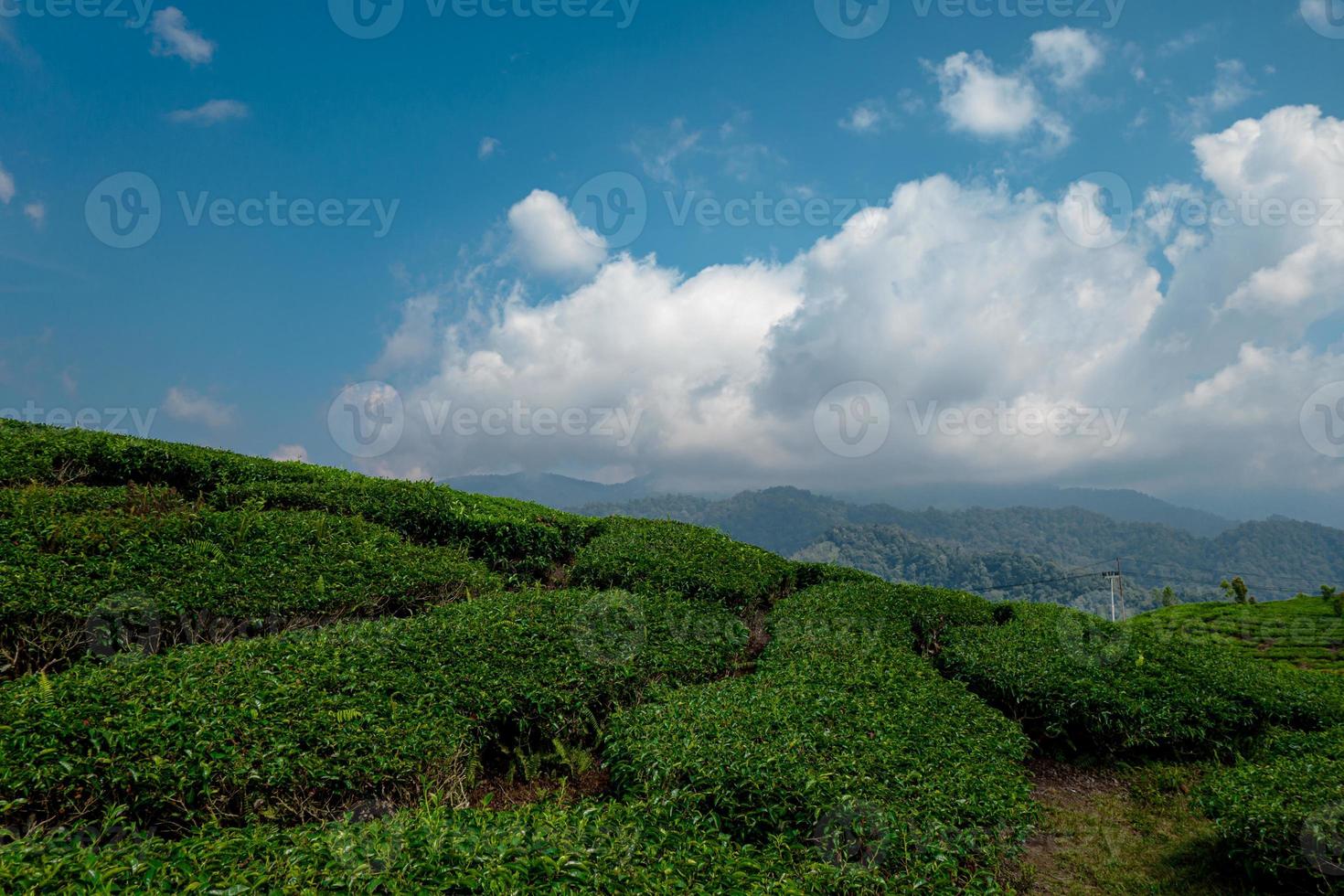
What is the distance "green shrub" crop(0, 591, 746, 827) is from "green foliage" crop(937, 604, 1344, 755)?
4.25m

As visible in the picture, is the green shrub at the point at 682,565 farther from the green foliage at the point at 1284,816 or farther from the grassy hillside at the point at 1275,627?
the grassy hillside at the point at 1275,627

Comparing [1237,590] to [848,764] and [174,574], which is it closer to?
[848,764]

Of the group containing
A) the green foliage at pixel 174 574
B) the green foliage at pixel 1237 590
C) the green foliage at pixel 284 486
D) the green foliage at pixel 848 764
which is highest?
the green foliage at pixel 284 486

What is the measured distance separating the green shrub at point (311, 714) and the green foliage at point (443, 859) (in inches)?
Answer: 18.7

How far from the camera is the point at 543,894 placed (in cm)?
373

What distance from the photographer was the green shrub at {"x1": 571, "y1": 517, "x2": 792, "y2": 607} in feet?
35.7

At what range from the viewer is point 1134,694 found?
29.1 feet

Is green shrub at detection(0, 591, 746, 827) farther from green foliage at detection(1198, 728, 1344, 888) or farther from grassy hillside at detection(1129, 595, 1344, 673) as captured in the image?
grassy hillside at detection(1129, 595, 1344, 673)

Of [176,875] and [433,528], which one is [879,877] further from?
[433,528]

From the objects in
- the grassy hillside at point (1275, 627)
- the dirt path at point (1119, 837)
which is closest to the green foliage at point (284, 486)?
the dirt path at point (1119, 837)

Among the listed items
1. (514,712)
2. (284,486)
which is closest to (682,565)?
(514,712)

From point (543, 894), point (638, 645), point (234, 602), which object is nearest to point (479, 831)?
point (543, 894)

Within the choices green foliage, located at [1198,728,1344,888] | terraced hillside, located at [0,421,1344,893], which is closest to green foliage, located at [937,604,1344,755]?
terraced hillside, located at [0,421,1344,893]

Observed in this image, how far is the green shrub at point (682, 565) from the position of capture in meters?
10.9
